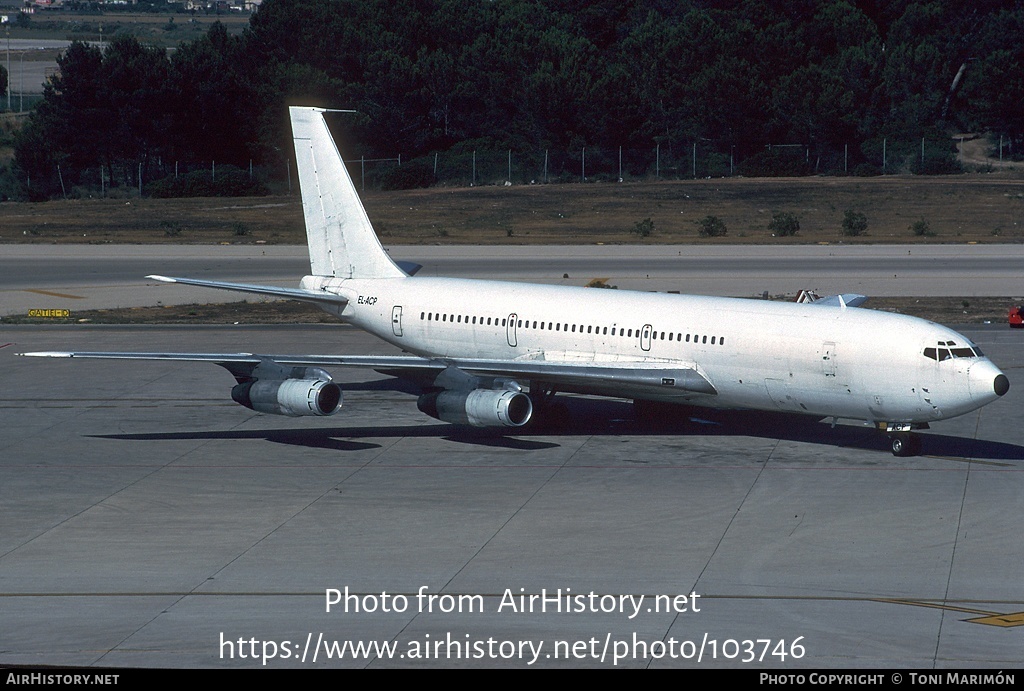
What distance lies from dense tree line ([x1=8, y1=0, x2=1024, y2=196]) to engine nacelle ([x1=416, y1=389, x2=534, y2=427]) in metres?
103

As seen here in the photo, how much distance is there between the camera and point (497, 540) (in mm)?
26922

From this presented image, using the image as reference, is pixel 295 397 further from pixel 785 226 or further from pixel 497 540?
pixel 785 226

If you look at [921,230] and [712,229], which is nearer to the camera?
[921,230]

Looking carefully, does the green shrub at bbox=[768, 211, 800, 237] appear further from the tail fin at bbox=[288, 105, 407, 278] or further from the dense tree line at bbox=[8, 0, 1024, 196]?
the tail fin at bbox=[288, 105, 407, 278]

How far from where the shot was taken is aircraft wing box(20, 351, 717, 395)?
35188mm

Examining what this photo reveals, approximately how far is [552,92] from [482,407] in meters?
107

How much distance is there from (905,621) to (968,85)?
129682mm

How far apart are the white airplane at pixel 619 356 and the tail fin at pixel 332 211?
94mm

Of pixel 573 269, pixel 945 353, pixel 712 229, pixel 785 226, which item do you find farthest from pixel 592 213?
pixel 945 353

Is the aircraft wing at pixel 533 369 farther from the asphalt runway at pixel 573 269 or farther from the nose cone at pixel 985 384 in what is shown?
the asphalt runway at pixel 573 269

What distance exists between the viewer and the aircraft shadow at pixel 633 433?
35875mm

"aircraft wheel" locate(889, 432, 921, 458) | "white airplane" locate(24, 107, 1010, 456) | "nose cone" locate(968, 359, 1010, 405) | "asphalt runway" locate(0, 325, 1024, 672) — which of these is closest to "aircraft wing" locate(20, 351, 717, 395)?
"white airplane" locate(24, 107, 1010, 456)

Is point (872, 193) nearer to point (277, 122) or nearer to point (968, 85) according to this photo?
point (968, 85)

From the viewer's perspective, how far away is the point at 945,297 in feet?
213
